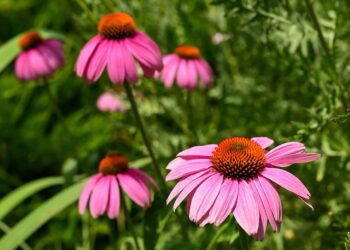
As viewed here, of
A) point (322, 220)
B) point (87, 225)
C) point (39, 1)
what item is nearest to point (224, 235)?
point (322, 220)

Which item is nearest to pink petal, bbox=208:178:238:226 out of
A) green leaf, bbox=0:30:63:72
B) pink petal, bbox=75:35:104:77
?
pink petal, bbox=75:35:104:77

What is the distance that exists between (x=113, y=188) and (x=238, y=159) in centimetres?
49

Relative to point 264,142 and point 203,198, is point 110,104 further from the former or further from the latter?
point 203,198

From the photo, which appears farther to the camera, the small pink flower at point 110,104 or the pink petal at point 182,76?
the small pink flower at point 110,104

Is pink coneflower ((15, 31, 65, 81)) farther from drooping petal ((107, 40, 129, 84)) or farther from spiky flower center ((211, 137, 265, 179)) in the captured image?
spiky flower center ((211, 137, 265, 179))

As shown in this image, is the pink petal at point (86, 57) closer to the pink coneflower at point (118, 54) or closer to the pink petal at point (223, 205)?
the pink coneflower at point (118, 54)

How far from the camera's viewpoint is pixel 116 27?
1.50 meters

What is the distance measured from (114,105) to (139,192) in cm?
97

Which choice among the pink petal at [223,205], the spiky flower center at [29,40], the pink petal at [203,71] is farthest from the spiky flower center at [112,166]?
the spiky flower center at [29,40]

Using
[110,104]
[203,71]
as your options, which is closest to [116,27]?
[203,71]

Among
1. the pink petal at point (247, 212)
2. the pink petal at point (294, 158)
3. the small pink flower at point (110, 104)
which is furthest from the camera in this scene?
the small pink flower at point (110, 104)

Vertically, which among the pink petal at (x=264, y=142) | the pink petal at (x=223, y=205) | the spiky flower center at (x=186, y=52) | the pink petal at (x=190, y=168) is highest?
the pink petal at (x=190, y=168)

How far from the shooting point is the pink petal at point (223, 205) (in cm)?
96

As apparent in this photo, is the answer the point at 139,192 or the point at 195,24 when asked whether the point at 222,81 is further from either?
the point at 139,192
